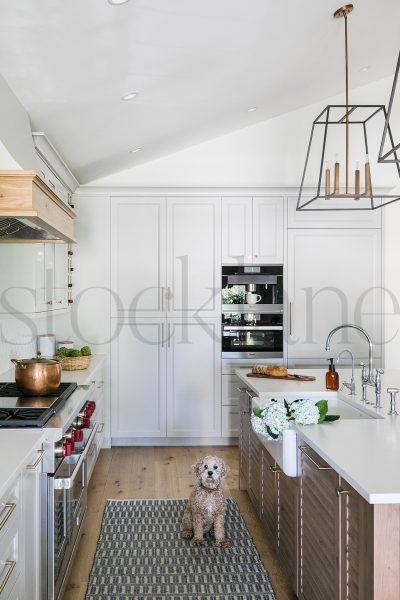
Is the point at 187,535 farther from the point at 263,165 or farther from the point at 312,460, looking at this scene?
the point at 263,165

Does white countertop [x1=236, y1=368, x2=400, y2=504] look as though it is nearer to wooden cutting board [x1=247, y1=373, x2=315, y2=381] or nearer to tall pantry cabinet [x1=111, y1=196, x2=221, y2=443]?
wooden cutting board [x1=247, y1=373, x2=315, y2=381]

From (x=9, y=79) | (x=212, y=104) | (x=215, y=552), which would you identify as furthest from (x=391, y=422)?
(x=212, y=104)

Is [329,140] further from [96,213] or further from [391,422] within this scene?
[391,422]

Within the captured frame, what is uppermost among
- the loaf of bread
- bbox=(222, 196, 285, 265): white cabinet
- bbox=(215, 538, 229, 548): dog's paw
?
bbox=(222, 196, 285, 265): white cabinet

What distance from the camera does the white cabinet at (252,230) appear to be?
487cm

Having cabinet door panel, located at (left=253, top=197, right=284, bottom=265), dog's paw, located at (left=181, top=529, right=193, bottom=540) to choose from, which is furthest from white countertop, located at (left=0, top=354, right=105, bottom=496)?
cabinet door panel, located at (left=253, top=197, right=284, bottom=265)

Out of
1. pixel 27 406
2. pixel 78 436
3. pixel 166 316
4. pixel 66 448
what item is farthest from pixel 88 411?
pixel 166 316

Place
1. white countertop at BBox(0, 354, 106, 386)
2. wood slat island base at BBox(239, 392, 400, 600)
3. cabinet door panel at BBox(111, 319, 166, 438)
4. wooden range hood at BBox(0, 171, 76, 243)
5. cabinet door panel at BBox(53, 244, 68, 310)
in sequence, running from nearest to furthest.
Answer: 1. wood slat island base at BBox(239, 392, 400, 600)
2. wooden range hood at BBox(0, 171, 76, 243)
3. white countertop at BBox(0, 354, 106, 386)
4. cabinet door panel at BBox(53, 244, 68, 310)
5. cabinet door panel at BBox(111, 319, 166, 438)

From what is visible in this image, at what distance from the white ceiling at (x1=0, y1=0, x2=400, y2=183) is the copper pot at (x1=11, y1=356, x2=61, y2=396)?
133cm

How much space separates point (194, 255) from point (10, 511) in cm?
350

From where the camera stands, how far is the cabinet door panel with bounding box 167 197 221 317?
484 cm

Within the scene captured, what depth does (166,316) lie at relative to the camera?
484 centimetres

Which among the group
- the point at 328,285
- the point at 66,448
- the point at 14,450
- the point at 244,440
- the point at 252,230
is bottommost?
the point at 244,440

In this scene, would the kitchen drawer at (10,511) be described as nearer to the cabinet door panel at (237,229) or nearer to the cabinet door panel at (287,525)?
the cabinet door panel at (287,525)
